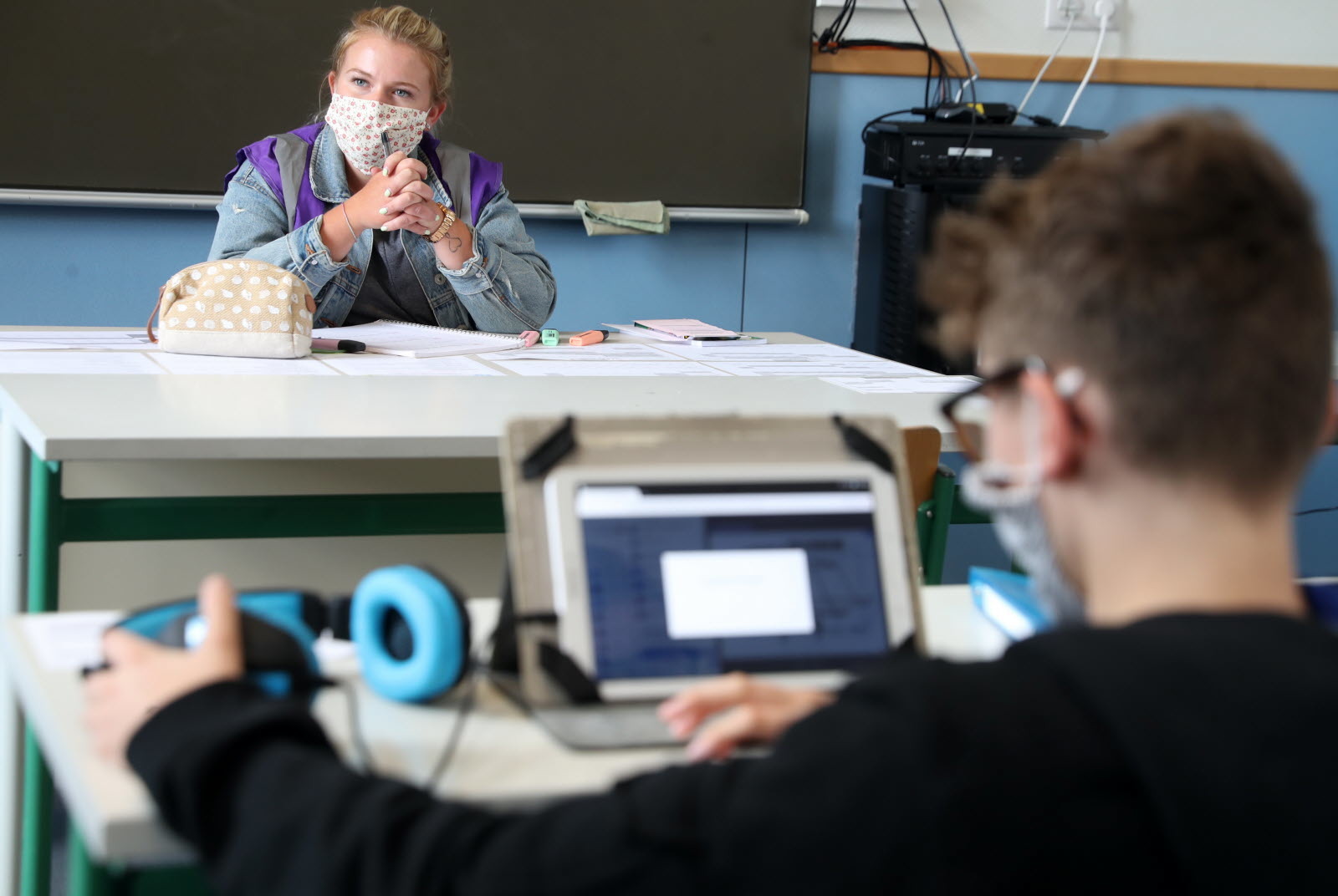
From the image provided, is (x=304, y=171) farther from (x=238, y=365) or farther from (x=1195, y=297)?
(x=1195, y=297)

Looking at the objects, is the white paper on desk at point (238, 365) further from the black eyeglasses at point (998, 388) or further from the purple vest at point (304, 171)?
the black eyeglasses at point (998, 388)

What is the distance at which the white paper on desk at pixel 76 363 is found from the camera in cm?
185

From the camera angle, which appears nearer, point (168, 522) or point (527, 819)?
point (527, 819)

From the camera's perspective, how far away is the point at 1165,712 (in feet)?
1.72

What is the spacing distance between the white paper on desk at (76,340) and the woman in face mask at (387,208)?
25 cm

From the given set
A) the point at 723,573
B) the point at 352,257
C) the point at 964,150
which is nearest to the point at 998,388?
the point at 723,573

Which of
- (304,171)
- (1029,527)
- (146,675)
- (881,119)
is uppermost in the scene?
(881,119)

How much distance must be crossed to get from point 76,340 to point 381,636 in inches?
62.7

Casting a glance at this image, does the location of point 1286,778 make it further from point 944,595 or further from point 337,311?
point 337,311

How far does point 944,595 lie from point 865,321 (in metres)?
2.60

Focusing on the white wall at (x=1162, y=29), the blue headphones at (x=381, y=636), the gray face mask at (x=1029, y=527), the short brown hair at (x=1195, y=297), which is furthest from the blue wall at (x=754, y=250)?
the short brown hair at (x=1195, y=297)

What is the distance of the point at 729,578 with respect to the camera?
0.89 m

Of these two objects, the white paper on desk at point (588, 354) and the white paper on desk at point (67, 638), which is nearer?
the white paper on desk at point (67, 638)

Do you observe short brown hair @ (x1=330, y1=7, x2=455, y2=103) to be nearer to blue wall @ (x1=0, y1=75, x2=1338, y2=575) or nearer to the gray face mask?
blue wall @ (x1=0, y1=75, x2=1338, y2=575)
